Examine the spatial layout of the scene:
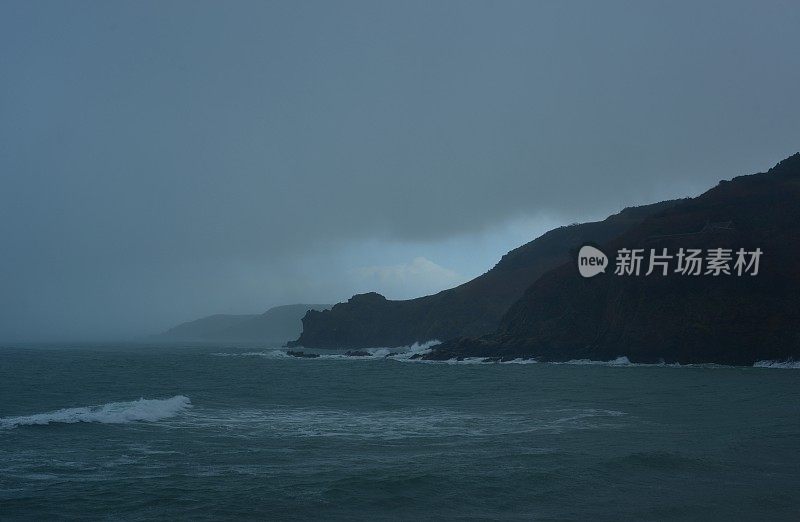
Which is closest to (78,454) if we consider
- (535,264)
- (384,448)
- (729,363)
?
(384,448)

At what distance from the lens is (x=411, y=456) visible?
59.2 feet

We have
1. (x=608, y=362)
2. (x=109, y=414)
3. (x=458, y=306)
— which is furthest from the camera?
(x=458, y=306)

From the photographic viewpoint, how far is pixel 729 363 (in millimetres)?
58562

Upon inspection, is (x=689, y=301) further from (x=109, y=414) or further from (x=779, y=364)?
(x=109, y=414)

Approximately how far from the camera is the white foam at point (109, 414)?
82.0 ft

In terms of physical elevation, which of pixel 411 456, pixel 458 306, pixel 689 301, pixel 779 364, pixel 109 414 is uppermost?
pixel 458 306

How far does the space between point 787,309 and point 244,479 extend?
56748 millimetres

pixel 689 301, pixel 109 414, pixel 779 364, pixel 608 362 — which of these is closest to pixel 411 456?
pixel 109 414

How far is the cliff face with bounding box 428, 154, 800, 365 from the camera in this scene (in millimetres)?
59500

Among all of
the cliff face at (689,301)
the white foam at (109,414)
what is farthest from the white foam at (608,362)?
the white foam at (109,414)

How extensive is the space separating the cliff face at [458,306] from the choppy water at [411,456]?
86.6 metres

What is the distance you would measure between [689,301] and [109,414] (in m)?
54.2

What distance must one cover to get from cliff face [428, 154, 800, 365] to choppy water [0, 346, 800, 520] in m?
26.4

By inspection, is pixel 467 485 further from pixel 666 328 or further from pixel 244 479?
pixel 666 328
